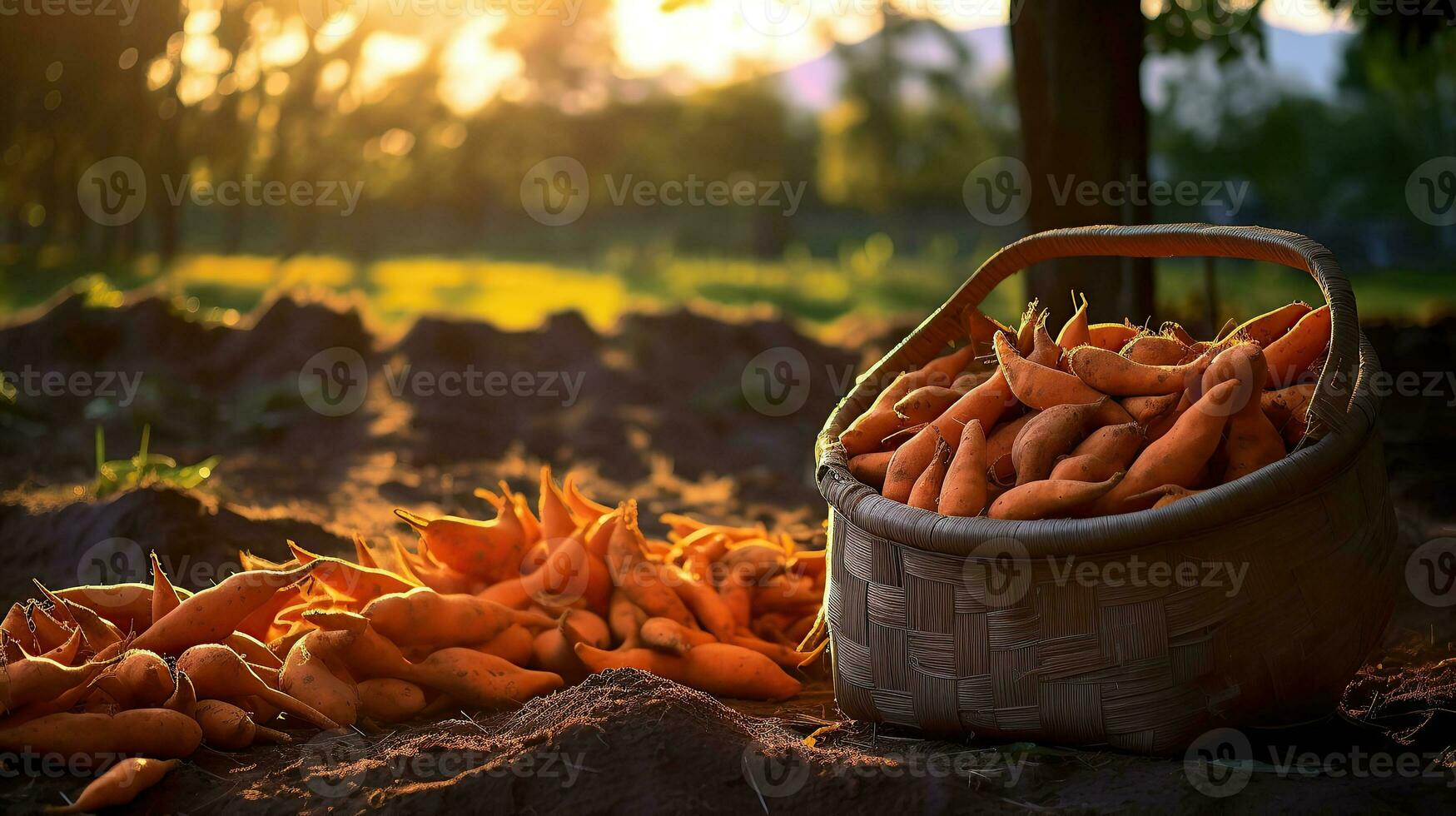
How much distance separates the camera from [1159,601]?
203cm

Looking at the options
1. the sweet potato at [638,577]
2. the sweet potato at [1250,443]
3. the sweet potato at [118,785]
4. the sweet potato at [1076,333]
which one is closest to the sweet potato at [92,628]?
the sweet potato at [118,785]

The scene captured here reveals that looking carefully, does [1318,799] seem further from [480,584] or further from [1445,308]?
[1445,308]

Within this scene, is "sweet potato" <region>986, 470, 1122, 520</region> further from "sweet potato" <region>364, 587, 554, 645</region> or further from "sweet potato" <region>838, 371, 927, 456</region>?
"sweet potato" <region>364, 587, 554, 645</region>

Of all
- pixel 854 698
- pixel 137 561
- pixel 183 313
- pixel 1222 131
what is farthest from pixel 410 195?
pixel 854 698

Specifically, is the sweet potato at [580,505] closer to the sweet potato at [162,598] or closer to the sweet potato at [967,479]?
the sweet potato at [162,598]

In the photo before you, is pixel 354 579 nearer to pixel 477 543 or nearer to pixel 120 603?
pixel 477 543

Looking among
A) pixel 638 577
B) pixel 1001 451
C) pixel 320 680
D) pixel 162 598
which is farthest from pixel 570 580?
pixel 1001 451

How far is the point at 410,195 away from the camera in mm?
22719

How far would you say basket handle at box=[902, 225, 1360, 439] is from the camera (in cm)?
213

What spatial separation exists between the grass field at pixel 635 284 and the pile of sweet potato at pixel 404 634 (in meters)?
5.82

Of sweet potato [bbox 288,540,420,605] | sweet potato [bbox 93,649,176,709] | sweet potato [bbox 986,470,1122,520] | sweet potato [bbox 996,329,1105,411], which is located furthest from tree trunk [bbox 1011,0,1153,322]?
sweet potato [bbox 93,649,176,709]

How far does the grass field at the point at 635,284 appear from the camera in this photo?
11.8 m

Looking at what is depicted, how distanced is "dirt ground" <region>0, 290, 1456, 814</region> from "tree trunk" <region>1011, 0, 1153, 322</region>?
130cm

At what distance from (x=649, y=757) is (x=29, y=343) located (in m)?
5.87
